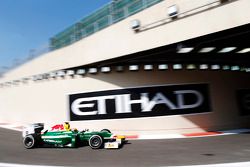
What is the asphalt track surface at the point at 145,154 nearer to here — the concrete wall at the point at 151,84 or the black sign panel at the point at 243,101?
the concrete wall at the point at 151,84

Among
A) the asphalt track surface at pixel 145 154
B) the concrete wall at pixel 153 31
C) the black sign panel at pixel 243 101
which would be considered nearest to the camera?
the asphalt track surface at pixel 145 154

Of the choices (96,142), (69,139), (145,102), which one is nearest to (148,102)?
(145,102)

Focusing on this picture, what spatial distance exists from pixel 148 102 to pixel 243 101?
658cm

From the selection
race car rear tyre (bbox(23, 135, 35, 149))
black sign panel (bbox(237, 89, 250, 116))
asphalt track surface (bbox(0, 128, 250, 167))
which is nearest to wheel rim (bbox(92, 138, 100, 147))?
asphalt track surface (bbox(0, 128, 250, 167))

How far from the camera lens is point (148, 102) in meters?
14.8

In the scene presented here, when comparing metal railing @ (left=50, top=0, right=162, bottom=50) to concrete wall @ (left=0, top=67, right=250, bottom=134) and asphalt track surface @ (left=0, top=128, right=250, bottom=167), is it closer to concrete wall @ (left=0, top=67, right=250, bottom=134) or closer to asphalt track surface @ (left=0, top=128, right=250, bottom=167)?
concrete wall @ (left=0, top=67, right=250, bottom=134)

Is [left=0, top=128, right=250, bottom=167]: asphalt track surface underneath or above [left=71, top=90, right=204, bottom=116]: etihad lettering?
underneath

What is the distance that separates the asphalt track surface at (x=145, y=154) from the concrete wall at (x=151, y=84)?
2.22 m

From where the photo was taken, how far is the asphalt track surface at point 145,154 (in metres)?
8.60

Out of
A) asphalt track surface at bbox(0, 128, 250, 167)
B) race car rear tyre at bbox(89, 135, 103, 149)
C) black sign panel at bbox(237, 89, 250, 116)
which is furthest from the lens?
black sign panel at bbox(237, 89, 250, 116)

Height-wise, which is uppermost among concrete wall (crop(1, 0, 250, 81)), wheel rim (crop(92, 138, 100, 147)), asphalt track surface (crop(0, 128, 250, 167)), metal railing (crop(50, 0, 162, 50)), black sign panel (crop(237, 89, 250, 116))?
metal railing (crop(50, 0, 162, 50))

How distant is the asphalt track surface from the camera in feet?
28.2

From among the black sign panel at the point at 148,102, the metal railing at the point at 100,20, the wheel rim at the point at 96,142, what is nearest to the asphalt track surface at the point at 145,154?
the wheel rim at the point at 96,142

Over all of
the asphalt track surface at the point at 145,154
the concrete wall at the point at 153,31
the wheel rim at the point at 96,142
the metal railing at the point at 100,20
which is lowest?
the asphalt track surface at the point at 145,154
